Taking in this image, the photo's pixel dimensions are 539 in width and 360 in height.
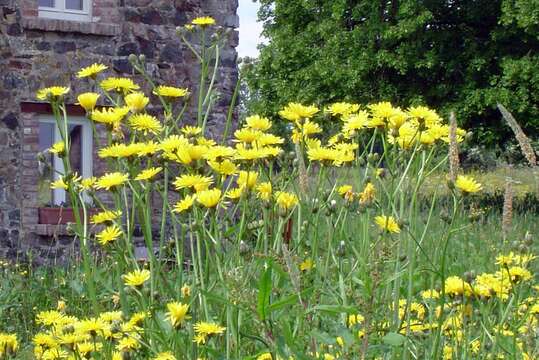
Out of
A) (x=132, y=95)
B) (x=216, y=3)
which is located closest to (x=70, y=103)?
(x=216, y=3)

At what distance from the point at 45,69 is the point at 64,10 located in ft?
2.39

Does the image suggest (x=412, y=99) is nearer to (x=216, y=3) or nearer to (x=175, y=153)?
(x=216, y=3)

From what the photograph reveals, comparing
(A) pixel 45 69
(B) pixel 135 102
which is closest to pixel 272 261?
(B) pixel 135 102

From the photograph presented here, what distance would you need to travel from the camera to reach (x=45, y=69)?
9953mm

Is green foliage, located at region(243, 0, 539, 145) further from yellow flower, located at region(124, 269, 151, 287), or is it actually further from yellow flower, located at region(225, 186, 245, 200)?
yellow flower, located at region(124, 269, 151, 287)

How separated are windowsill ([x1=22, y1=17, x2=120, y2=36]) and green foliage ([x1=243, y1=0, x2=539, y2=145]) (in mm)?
7391

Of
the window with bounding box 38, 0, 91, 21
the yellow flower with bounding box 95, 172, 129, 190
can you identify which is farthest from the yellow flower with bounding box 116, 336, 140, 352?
the window with bounding box 38, 0, 91, 21

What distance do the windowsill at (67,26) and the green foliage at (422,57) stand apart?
24.2ft

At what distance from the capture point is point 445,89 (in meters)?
17.2

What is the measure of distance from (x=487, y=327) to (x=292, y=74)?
54.8 ft

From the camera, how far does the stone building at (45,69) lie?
389 inches

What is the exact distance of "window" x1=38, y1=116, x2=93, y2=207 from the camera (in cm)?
1006

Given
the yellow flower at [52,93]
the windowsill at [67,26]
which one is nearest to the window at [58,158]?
the windowsill at [67,26]

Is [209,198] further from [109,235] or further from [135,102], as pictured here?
[135,102]
